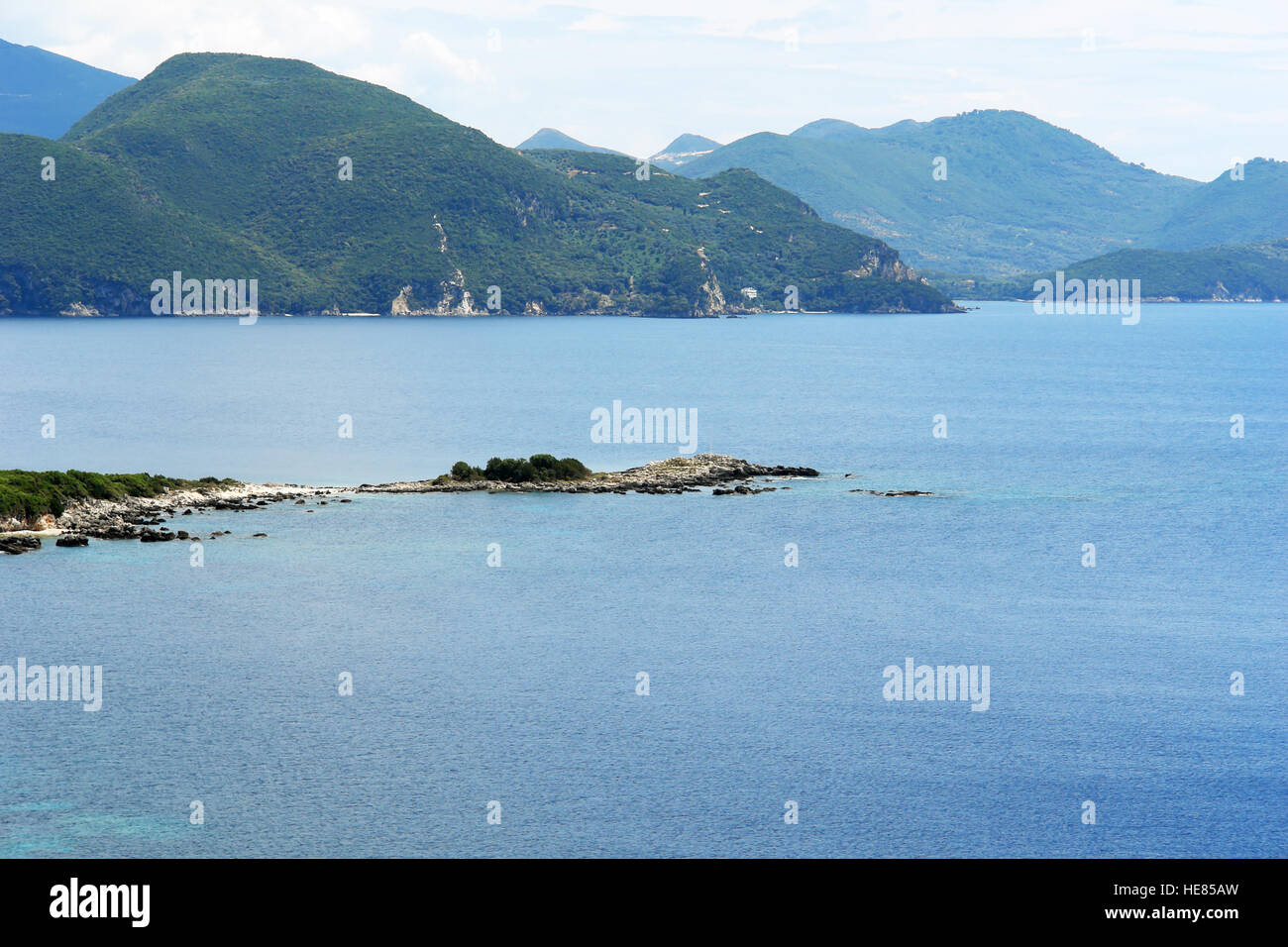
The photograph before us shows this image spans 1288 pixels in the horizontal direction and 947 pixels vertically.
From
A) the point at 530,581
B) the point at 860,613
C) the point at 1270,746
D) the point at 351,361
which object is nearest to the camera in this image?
the point at 1270,746

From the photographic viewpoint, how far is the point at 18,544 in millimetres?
62812

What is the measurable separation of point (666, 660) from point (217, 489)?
3984 centimetres

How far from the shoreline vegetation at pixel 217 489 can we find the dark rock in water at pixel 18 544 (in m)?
0.05

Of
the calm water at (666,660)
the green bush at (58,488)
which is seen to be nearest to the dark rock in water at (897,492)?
the calm water at (666,660)

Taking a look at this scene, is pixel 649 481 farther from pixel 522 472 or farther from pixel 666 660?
pixel 666 660

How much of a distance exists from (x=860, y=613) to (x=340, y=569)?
24.9 m

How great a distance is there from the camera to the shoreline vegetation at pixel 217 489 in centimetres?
6650

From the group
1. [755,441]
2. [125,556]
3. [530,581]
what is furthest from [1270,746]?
[755,441]

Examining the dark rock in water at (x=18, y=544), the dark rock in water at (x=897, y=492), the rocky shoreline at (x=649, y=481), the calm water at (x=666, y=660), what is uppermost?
the rocky shoreline at (x=649, y=481)

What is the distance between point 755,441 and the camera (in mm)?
112000

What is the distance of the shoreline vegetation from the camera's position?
2618 inches

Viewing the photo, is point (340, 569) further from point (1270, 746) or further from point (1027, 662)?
point (1270, 746)

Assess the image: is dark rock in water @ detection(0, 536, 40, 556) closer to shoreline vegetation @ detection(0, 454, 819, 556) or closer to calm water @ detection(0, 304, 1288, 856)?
shoreline vegetation @ detection(0, 454, 819, 556)

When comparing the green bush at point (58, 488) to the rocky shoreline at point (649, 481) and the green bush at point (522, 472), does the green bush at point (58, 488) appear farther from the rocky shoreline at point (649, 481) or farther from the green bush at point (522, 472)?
the green bush at point (522, 472)
